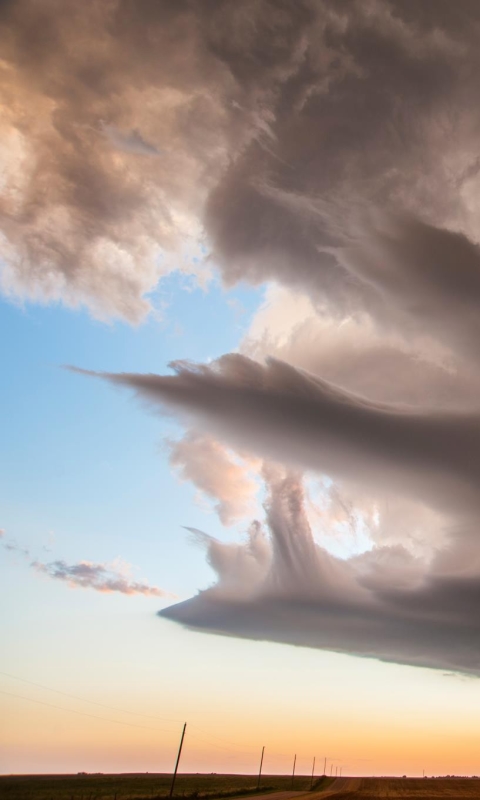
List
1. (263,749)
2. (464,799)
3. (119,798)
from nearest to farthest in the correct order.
A: (119,798) < (464,799) < (263,749)

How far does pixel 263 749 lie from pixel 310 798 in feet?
233

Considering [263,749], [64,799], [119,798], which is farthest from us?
[263,749]

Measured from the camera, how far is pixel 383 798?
148000 millimetres

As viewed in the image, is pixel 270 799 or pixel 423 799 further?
pixel 423 799

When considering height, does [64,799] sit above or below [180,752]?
below

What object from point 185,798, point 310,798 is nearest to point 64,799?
point 185,798

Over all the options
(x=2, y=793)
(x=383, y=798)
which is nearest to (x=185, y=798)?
(x=2, y=793)

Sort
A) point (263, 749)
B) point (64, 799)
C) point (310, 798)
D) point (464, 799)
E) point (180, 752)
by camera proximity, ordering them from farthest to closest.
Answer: point (263, 749), point (464, 799), point (310, 798), point (180, 752), point (64, 799)

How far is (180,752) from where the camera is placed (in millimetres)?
112625

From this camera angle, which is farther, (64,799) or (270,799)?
(270,799)

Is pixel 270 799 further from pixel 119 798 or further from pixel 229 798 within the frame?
pixel 119 798

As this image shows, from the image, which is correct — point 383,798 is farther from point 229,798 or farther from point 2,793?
point 2,793

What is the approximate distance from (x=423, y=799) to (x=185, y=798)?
249ft

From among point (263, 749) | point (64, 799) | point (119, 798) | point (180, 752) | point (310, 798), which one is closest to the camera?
point (64, 799)
